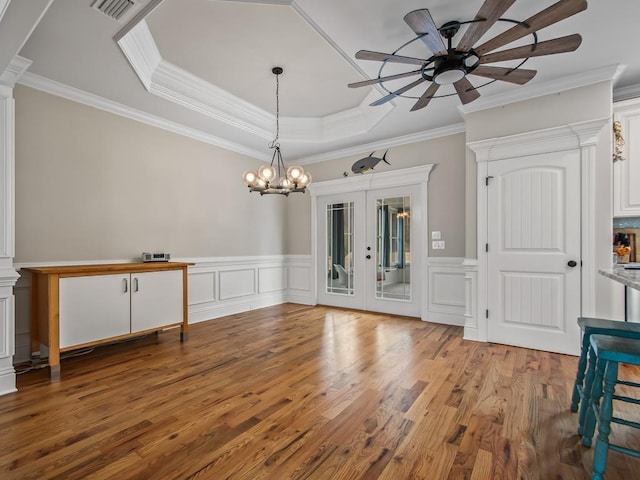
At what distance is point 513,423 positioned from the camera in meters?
2.05

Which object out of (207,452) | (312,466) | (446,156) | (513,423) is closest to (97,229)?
(207,452)

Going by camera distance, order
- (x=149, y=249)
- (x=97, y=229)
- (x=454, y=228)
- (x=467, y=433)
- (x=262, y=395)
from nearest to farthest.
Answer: (x=467, y=433), (x=262, y=395), (x=97, y=229), (x=149, y=249), (x=454, y=228)

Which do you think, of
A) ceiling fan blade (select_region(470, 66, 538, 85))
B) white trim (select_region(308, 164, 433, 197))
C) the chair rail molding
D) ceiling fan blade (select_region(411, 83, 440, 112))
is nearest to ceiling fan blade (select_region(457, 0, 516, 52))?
ceiling fan blade (select_region(470, 66, 538, 85))

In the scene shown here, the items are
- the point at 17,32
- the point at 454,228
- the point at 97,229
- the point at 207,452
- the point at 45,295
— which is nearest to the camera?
the point at 207,452

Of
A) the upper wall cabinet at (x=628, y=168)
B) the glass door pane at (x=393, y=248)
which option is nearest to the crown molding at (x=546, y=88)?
the upper wall cabinet at (x=628, y=168)

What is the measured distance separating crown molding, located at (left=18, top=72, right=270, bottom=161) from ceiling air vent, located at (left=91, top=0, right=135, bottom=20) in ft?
4.89

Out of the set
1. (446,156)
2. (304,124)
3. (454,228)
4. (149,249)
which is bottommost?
(149,249)

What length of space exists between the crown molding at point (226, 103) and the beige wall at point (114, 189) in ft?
2.53

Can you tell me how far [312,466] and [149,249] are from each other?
11.6 ft

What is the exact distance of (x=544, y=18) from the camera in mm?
1860

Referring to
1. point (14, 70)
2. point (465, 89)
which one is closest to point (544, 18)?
point (465, 89)

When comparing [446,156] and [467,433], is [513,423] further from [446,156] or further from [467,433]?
[446,156]

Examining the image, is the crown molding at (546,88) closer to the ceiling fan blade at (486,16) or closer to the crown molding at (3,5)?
the ceiling fan blade at (486,16)

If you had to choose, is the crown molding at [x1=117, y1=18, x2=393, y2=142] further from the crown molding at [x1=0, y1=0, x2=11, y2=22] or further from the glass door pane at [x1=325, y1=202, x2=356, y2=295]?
the glass door pane at [x1=325, y1=202, x2=356, y2=295]
